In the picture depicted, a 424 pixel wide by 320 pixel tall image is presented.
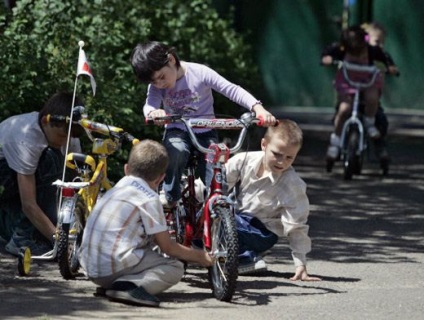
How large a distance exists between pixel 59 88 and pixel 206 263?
3.67m

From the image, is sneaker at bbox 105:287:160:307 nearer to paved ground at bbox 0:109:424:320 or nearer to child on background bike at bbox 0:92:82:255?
paved ground at bbox 0:109:424:320

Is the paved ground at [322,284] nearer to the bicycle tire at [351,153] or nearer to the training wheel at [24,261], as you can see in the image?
the training wheel at [24,261]

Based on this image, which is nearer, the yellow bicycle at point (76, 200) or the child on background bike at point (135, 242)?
the child on background bike at point (135, 242)

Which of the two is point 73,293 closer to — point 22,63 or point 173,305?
point 173,305

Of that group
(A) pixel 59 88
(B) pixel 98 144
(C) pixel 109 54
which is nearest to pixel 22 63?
(A) pixel 59 88

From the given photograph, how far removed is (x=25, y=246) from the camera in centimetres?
925

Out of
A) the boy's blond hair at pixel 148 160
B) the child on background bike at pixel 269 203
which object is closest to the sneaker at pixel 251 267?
the child on background bike at pixel 269 203

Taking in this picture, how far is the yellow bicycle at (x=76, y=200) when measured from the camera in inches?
330

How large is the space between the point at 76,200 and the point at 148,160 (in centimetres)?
83

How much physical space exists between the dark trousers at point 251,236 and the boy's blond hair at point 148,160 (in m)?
1.07

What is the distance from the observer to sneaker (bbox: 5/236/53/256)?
9.27m

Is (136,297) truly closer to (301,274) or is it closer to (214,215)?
(214,215)

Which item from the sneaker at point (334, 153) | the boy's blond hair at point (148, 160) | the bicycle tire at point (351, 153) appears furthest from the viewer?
the sneaker at point (334, 153)

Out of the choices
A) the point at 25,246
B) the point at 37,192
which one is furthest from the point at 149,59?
the point at 25,246
